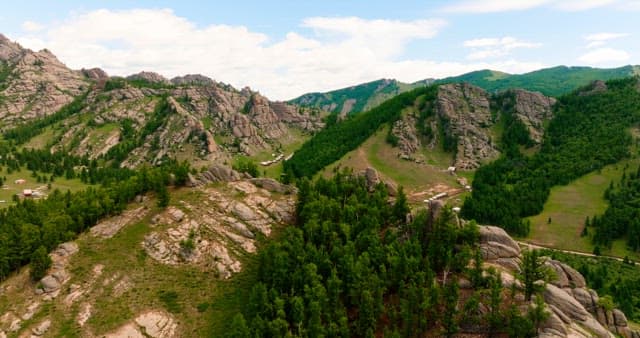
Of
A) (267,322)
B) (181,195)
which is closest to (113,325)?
(267,322)

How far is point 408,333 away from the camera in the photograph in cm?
7450

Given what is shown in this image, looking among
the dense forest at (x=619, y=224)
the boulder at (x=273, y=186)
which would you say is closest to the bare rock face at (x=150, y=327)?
the boulder at (x=273, y=186)

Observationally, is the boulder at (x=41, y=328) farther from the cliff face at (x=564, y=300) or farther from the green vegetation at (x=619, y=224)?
the green vegetation at (x=619, y=224)

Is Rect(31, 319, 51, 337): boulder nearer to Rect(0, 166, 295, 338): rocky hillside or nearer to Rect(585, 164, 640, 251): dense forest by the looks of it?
Rect(0, 166, 295, 338): rocky hillside

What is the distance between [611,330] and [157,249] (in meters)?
105

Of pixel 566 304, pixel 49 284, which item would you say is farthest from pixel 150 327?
pixel 566 304

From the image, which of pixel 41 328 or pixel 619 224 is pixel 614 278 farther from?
pixel 41 328

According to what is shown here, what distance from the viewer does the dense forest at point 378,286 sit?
243 ft

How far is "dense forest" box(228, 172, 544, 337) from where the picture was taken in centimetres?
7412

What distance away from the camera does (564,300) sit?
75.7 metres

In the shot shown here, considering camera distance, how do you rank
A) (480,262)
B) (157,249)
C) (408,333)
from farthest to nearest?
1. (157,249)
2. (480,262)
3. (408,333)

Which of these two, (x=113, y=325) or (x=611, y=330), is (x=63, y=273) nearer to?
(x=113, y=325)

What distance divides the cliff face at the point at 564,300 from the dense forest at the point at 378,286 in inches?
123

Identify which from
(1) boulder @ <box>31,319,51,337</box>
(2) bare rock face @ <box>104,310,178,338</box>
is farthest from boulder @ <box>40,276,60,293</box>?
(2) bare rock face @ <box>104,310,178,338</box>
